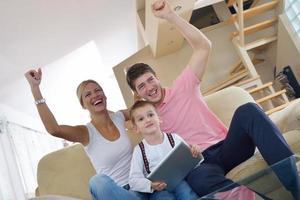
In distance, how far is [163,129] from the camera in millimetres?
1719

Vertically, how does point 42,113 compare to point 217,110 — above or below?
above

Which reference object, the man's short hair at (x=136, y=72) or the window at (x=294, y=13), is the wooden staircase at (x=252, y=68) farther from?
the man's short hair at (x=136, y=72)

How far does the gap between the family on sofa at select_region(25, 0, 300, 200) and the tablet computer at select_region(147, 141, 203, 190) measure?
0.03m

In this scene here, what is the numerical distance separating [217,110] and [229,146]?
569 mm

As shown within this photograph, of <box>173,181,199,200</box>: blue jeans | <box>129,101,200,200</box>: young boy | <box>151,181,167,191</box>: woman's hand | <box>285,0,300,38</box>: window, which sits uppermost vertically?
<box>285,0,300,38</box>: window

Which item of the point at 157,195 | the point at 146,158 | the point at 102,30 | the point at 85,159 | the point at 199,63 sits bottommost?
the point at 157,195

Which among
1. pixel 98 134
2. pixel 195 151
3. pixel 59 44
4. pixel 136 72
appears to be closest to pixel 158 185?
pixel 195 151

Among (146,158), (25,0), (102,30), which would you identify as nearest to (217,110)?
(146,158)

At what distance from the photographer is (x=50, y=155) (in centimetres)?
217

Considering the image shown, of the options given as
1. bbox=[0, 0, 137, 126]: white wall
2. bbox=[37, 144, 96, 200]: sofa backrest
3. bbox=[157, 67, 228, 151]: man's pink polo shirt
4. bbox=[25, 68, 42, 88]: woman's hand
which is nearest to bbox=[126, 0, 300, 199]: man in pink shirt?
bbox=[157, 67, 228, 151]: man's pink polo shirt

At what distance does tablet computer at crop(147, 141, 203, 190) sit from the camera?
1.42 metres

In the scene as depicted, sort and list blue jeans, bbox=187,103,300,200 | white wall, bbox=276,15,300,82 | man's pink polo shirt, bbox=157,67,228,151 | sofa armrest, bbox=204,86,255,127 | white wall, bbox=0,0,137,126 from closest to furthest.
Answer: blue jeans, bbox=187,103,300,200, man's pink polo shirt, bbox=157,67,228,151, sofa armrest, bbox=204,86,255,127, white wall, bbox=0,0,137,126, white wall, bbox=276,15,300,82

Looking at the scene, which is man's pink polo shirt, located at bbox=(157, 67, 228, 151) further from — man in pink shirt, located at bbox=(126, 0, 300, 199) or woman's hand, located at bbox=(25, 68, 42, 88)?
woman's hand, located at bbox=(25, 68, 42, 88)

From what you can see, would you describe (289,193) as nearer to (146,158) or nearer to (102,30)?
(146,158)
